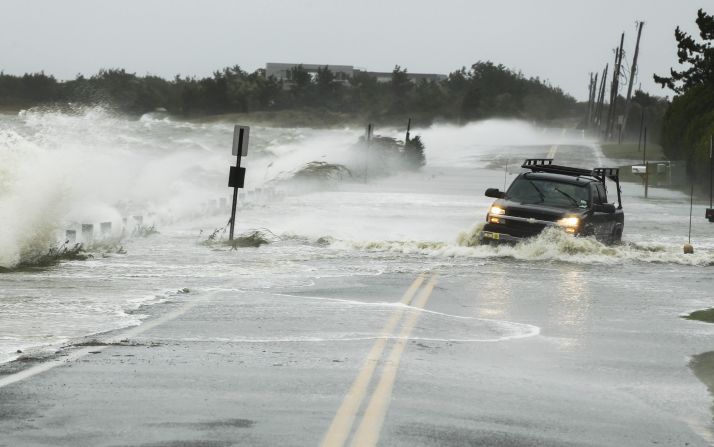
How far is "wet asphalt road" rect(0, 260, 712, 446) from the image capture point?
7.41 m

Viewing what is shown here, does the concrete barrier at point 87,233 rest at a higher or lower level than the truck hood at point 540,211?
lower

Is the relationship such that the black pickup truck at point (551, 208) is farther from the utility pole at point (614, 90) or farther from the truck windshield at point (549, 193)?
the utility pole at point (614, 90)

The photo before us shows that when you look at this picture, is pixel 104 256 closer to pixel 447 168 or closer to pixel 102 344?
pixel 102 344

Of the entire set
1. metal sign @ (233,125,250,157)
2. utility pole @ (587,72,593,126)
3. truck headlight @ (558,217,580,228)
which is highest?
utility pole @ (587,72,593,126)

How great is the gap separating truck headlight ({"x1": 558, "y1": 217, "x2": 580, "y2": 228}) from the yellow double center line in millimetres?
9308

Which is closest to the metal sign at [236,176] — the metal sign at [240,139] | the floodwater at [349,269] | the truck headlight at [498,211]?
the metal sign at [240,139]

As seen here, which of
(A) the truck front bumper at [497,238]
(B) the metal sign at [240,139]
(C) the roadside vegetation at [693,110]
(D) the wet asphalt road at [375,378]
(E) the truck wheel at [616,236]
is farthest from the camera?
(C) the roadside vegetation at [693,110]

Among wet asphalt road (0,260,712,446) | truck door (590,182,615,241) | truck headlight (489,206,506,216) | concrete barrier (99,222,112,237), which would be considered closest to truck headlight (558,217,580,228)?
truck door (590,182,615,241)

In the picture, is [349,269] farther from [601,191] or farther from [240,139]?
[240,139]

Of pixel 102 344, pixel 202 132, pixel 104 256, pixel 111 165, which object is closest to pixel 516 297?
pixel 102 344

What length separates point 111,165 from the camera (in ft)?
194

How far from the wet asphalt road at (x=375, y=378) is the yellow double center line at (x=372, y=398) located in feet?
0.07

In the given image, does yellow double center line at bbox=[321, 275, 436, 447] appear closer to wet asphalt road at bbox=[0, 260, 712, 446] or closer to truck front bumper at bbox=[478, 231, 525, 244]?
wet asphalt road at bbox=[0, 260, 712, 446]

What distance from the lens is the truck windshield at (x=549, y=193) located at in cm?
2273
